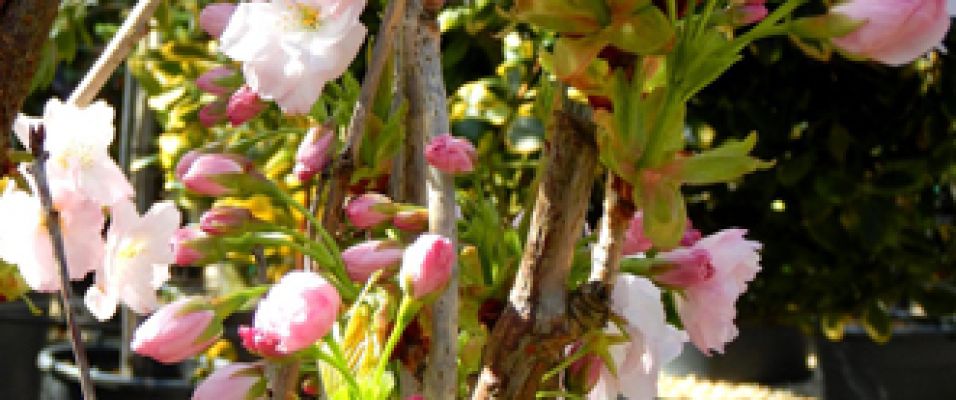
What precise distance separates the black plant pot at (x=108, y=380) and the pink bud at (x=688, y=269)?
1240mm

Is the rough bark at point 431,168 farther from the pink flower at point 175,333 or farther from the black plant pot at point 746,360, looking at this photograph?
the black plant pot at point 746,360

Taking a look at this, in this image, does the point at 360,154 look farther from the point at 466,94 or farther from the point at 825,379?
the point at 825,379

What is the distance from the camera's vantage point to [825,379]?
2.72 meters

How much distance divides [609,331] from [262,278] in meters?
0.17

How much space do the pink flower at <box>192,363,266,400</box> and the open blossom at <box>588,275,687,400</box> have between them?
125mm

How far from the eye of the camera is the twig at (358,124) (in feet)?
1.29

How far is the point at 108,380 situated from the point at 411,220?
1.28 m

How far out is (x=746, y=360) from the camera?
278 centimetres

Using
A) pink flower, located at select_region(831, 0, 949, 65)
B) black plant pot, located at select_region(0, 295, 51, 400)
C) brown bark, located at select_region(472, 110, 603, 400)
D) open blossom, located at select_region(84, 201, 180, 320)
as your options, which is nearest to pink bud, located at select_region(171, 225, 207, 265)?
open blossom, located at select_region(84, 201, 180, 320)

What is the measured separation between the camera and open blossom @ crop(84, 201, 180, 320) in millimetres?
391

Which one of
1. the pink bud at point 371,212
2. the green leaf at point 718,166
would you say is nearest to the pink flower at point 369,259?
the pink bud at point 371,212

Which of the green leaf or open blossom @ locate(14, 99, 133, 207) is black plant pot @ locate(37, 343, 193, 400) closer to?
open blossom @ locate(14, 99, 133, 207)

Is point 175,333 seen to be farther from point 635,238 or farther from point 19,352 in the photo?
point 19,352

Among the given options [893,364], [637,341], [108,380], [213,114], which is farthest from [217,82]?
[893,364]
